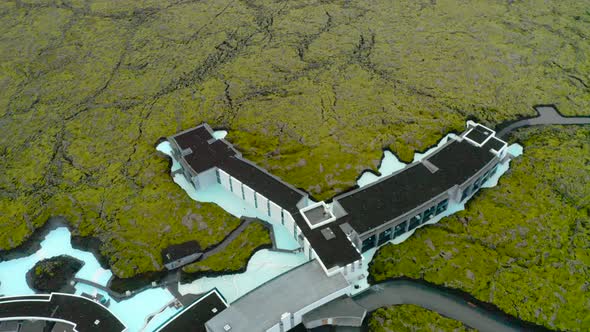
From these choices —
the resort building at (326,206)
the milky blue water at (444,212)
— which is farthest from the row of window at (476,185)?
the milky blue water at (444,212)

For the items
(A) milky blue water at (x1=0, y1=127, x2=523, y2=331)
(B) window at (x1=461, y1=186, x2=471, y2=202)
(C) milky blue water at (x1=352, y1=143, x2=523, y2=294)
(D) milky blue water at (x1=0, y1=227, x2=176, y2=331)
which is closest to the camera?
(D) milky blue water at (x1=0, y1=227, x2=176, y2=331)

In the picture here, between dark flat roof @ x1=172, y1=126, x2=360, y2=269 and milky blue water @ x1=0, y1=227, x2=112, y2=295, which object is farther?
milky blue water @ x1=0, y1=227, x2=112, y2=295

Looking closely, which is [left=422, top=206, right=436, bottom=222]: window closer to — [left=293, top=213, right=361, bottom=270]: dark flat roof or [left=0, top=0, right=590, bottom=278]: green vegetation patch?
[left=293, top=213, right=361, bottom=270]: dark flat roof

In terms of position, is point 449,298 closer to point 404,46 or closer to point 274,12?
point 404,46

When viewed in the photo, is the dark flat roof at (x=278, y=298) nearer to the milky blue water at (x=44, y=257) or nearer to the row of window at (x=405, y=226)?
the row of window at (x=405, y=226)

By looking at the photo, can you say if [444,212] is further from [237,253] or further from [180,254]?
[180,254]

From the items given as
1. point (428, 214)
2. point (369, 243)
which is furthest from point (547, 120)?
point (369, 243)

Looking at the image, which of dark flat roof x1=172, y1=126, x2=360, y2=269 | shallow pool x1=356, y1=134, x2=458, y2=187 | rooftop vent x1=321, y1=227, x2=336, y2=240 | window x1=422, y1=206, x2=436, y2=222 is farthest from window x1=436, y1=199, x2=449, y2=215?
rooftop vent x1=321, y1=227, x2=336, y2=240
